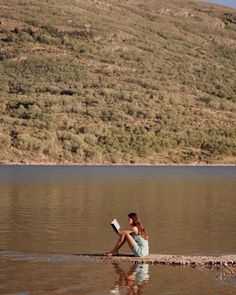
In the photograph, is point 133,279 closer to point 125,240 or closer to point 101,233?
point 125,240

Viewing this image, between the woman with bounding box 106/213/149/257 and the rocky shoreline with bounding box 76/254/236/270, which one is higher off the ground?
the woman with bounding box 106/213/149/257

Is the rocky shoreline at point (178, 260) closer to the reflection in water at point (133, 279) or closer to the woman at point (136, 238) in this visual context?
the woman at point (136, 238)

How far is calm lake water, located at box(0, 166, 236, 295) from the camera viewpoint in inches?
634

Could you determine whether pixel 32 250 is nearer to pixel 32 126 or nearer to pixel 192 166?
pixel 192 166

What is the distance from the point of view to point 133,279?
1656 cm

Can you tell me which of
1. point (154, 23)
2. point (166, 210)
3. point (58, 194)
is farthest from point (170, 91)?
point (166, 210)

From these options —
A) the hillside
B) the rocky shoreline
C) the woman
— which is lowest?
the hillside

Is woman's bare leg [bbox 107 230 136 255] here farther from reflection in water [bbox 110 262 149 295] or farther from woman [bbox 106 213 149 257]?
reflection in water [bbox 110 262 149 295]

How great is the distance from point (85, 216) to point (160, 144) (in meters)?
64.6

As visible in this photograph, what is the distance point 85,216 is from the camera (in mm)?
31250

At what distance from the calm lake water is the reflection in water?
0.8 inches

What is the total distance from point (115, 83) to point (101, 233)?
100618 mm

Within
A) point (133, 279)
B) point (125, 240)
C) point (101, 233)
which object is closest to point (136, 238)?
point (125, 240)

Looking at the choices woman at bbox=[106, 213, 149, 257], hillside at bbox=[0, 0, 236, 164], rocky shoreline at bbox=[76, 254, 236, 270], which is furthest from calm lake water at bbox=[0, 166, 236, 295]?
A: hillside at bbox=[0, 0, 236, 164]
